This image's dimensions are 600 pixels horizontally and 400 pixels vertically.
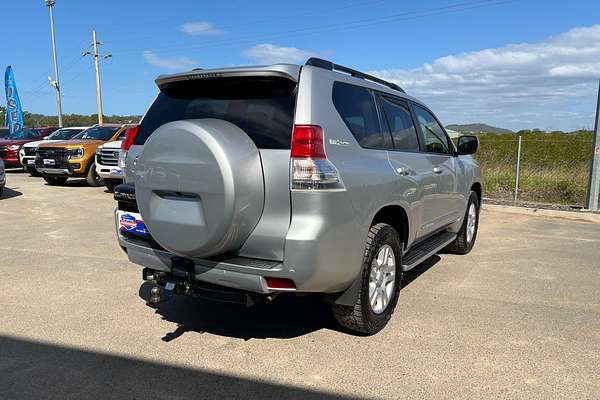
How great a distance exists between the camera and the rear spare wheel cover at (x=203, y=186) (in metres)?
2.88

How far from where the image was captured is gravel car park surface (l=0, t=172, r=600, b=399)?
9.73 feet

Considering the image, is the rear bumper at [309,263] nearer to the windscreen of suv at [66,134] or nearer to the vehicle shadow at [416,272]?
the vehicle shadow at [416,272]

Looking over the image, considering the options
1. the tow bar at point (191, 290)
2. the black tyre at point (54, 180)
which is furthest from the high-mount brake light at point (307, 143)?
the black tyre at point (54, 180)

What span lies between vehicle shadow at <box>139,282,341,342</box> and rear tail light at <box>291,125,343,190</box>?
1.04 metres

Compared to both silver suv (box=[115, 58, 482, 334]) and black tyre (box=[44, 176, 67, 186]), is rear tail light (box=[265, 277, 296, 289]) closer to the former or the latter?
silver suv (box=[115, 58, 482, 334])

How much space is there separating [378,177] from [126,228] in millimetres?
1970

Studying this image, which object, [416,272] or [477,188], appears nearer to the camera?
[416,272]

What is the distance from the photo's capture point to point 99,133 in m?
14.1

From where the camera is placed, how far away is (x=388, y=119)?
4082mm

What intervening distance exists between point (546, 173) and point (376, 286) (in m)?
10.4

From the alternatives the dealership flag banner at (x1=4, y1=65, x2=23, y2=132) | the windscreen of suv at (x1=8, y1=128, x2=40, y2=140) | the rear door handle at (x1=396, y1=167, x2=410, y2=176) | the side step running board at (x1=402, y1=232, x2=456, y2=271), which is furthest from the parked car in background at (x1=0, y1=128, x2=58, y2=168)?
the rear door handle at (x1=396, y1=167, x2=410, y2=176)

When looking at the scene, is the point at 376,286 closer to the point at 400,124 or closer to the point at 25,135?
the point at 400,124

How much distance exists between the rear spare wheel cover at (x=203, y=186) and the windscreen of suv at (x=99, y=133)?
1162 cm

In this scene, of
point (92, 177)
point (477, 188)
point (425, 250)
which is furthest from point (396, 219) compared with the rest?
point (92, 177)
